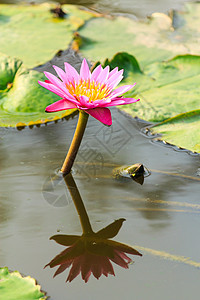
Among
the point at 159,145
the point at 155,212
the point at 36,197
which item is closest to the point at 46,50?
the point at 159,145

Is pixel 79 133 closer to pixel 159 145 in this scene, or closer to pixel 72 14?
pixel 159 145

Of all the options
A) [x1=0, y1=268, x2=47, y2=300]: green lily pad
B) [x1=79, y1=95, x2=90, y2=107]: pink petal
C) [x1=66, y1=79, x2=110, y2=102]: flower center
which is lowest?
[x1=0, y1=268, x2=47, y2=300]: green lily pad

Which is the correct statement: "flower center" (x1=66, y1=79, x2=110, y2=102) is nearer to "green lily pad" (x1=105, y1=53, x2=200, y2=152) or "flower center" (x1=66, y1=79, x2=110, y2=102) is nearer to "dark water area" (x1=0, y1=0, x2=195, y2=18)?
"green lily pad" (x1=105, y1=53, x2=200, y2=152)

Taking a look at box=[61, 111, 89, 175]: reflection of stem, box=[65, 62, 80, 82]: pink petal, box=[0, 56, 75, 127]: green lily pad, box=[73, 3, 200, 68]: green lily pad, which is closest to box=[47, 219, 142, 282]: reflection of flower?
box=[61, 111, 89, 175]: reflection of stem

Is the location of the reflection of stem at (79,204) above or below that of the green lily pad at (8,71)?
below

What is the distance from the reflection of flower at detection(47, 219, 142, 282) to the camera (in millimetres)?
1508

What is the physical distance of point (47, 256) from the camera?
1.56m

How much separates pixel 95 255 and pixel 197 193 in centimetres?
65

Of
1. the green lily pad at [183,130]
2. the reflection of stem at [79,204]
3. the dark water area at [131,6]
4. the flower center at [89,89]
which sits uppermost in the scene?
the flower center at [89,89]

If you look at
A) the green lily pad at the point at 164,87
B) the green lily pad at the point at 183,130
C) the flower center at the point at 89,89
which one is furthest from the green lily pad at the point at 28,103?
the flower center at the point at 89,89

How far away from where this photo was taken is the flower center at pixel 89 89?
180 centimetres

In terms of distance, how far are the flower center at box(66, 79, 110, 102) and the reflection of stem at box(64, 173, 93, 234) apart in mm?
483

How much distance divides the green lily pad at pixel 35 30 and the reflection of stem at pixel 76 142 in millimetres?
1419

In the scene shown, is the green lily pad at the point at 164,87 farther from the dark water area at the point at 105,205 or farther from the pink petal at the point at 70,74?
the pink petal at the point at 70,74
